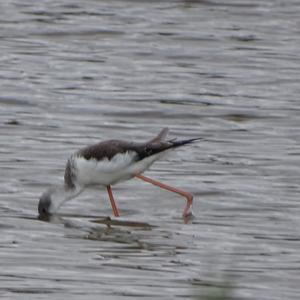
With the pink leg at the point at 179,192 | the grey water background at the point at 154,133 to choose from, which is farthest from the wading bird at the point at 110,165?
the grey water background at the point at 154,133

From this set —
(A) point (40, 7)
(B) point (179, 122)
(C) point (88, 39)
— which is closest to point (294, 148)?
(B) point (179, 122)

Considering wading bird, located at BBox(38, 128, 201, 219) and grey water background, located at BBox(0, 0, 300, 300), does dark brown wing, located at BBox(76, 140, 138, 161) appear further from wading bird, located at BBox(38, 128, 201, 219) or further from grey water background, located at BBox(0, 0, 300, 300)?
grey water background, located at BBox(0, 0, 300, 300)

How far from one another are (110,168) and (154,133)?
2.58 meters

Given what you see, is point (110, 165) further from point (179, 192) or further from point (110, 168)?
point (179, 192)

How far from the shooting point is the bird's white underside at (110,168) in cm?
1120

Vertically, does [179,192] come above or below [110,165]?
below

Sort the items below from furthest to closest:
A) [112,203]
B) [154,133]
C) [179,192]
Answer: [154,133] → [179,192] → [112,203]

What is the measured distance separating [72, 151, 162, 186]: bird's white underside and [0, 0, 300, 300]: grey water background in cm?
23

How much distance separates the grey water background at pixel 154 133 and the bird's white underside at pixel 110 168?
0.75 feet

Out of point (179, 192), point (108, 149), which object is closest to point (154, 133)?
point (179, 192)

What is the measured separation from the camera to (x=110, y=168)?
443 inches

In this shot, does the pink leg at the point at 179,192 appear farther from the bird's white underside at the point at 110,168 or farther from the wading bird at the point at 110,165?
the bird's white underside at the point at 110,168

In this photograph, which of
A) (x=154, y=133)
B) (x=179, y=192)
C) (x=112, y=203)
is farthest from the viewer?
(x=154, y=133)

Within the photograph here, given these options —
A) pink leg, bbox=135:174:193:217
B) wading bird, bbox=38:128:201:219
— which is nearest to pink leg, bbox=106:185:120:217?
wading bird, bbox=38:128:201:219
